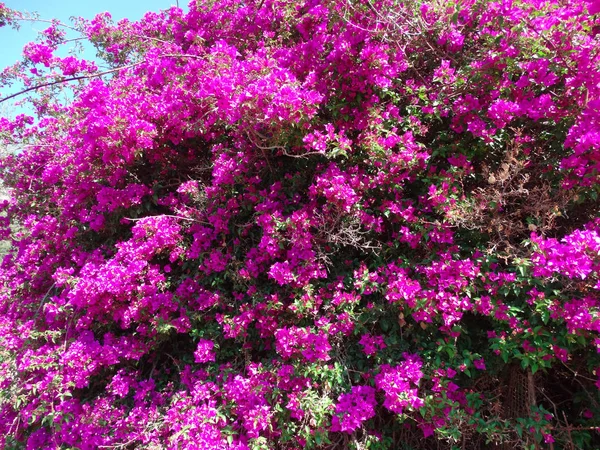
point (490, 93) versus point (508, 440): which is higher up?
point (490, 93)

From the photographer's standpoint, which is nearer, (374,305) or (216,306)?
(374,305)

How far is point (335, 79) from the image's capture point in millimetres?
2410

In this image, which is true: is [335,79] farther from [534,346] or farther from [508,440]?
[508,440]

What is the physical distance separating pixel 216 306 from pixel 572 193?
2286 mm

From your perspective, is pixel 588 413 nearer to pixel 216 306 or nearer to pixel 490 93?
pixel 490 93

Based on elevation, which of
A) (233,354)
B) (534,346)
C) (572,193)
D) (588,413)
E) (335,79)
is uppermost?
(335,79)

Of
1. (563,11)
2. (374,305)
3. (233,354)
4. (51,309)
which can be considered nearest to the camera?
(563,11)

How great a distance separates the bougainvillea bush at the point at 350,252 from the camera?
1.99 meters

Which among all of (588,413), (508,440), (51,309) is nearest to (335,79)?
(508,440)

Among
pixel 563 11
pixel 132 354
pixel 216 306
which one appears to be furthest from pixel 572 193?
pixel 132 354

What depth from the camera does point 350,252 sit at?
8.34 feet

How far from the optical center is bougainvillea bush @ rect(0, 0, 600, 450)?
1.99 m

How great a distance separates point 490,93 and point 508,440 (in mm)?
1974

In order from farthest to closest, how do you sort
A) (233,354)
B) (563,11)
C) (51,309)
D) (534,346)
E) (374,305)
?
(51,309) → (233,354) → (374,305) → (563,11) → (534,346)
